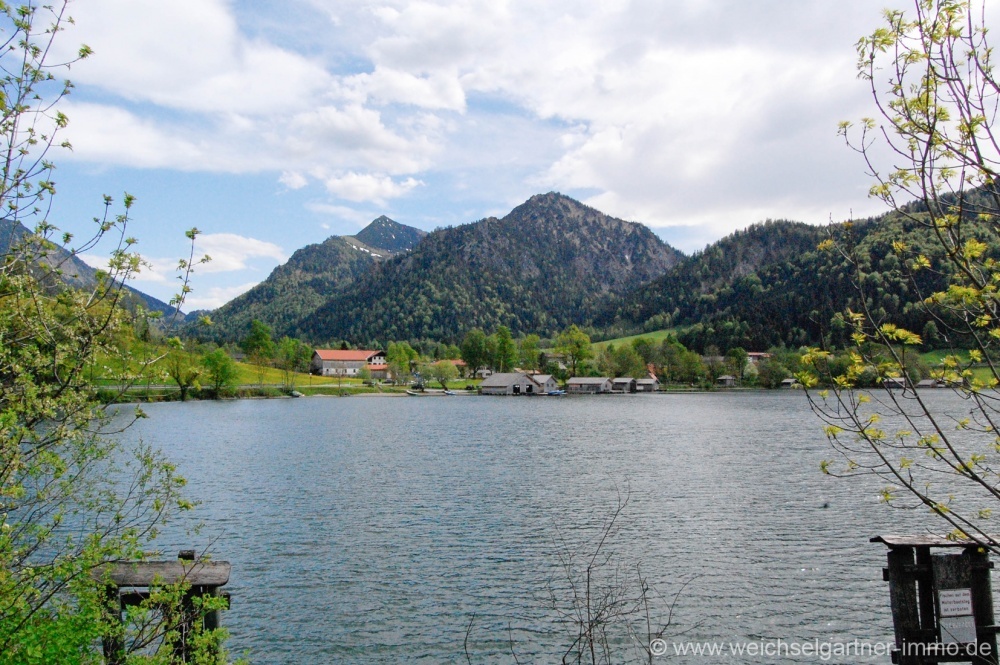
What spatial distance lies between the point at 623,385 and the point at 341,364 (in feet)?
280

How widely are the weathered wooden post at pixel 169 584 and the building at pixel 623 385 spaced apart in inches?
5841

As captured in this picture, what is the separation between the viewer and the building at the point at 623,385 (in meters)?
154

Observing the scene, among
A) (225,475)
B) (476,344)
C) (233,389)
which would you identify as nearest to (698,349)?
(476,344)

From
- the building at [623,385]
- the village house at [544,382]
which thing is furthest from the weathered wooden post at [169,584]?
the building at [623,385]

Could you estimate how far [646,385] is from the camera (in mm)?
157875

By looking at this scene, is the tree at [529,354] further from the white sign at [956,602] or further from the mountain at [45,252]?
the mountain at [45,252]

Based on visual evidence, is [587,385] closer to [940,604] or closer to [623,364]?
[623,364]

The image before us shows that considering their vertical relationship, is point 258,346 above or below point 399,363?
above

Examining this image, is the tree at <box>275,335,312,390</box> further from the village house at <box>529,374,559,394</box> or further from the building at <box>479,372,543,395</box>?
the village house at <box>529,374,559,394</box>

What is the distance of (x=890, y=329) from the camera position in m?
6.47

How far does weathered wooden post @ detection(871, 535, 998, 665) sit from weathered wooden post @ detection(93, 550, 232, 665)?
10.5 metres

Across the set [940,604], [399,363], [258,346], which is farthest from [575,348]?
[940,604]

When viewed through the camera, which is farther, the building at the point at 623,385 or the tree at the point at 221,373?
the building at the point at 623,385

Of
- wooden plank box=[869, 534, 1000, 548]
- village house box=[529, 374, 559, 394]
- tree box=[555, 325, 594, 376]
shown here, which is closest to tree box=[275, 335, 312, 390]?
village house box=[529, 374, 559, 394]
